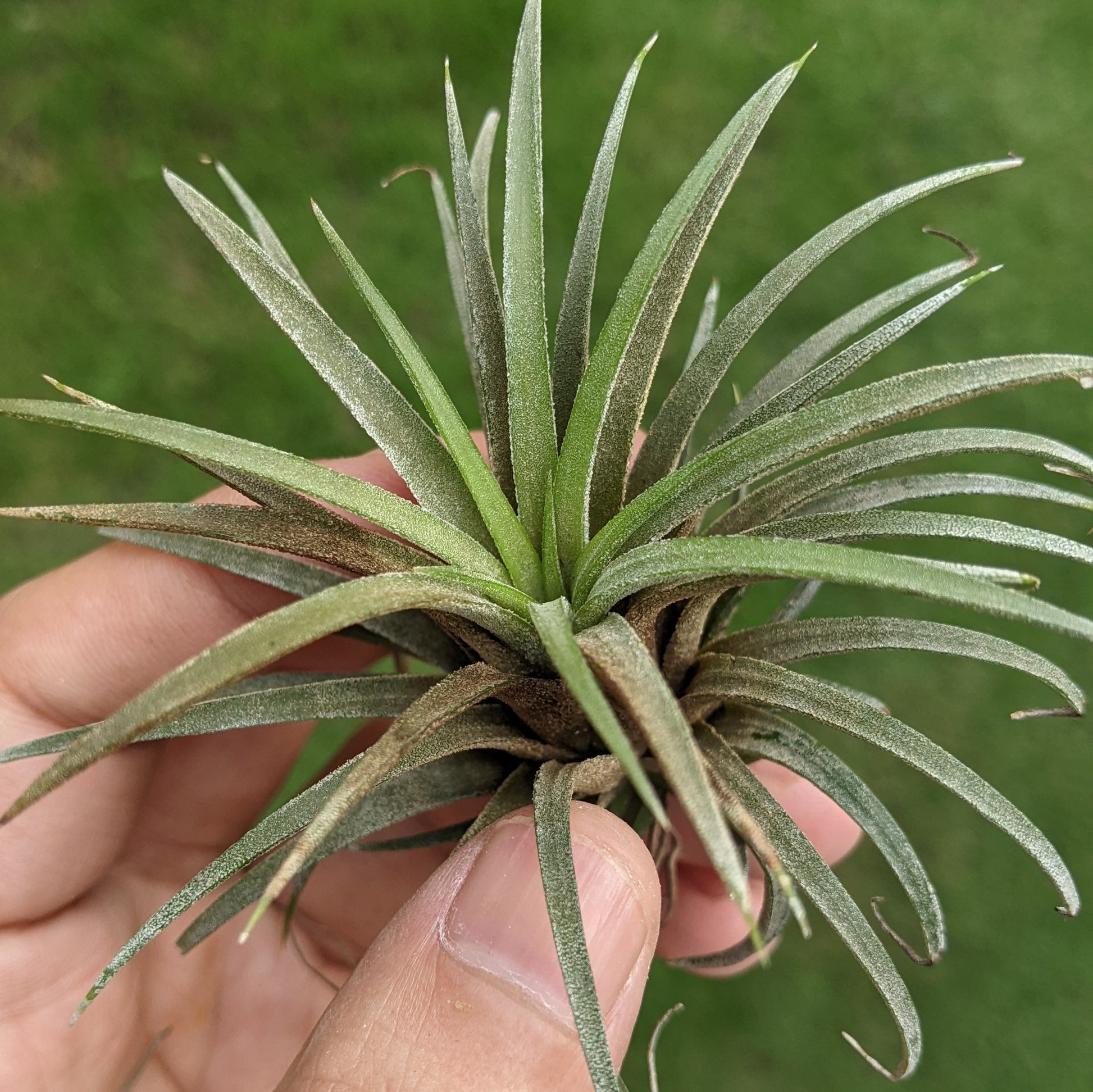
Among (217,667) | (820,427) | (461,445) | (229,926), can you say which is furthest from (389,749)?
(229,926)

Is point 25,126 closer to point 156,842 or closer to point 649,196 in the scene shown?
point 649,196

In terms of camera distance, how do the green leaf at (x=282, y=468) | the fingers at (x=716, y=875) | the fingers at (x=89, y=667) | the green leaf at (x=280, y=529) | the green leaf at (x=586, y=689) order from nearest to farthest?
the green leaf at (x=586, y=689)
the green leaf at (x=282, y=468)
the green leaf at (x=280, y=529)
the fingers at (x=89, y=667)
the fingers at (x=716, y=875)

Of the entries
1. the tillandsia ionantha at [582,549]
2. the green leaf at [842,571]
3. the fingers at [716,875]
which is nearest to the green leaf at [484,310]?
the tillandsia ionantha at [582,549]

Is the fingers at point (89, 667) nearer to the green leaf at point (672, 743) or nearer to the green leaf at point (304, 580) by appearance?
the green leaf at point (304, 580)

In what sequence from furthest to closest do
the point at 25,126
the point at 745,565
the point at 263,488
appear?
the point at 25,126 → the point at 263,488 → the point at 745,565

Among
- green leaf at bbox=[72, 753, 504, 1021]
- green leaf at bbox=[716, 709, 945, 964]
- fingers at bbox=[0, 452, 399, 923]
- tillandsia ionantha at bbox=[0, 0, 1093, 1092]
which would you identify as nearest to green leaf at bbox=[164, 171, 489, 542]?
tillandsia ionantha at bbox=[0, 0, 1093, 1092]

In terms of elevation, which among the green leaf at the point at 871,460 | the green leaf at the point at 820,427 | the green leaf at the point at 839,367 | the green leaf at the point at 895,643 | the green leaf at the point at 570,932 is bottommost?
the green leaf at the point at 895,643

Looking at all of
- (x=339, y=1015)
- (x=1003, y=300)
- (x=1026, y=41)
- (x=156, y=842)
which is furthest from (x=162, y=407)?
(x=1026, y=41)
